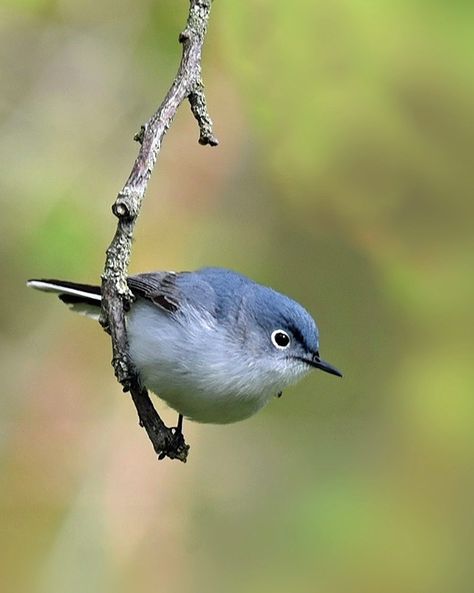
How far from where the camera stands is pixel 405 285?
3615 millimetres

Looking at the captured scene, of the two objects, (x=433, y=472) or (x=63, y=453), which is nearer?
(x=63, y=453)

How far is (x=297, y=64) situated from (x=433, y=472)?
4.99ft

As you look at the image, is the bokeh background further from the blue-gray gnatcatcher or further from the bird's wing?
the blue-gray gnatcatcher

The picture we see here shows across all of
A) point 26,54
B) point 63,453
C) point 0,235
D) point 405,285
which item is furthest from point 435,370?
point 26,54

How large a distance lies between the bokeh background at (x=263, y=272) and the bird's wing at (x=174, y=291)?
662mm

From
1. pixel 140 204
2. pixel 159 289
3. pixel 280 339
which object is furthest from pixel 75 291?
pixel 140 204

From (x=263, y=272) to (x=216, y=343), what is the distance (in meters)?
1.02

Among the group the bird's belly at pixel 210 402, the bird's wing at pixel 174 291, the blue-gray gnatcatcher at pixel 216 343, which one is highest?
the bird's wing at pixel 174 291

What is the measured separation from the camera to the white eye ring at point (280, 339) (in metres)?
2.59

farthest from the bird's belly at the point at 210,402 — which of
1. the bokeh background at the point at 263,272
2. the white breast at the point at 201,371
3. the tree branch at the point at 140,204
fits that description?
the bokeh background at the point at 263,272

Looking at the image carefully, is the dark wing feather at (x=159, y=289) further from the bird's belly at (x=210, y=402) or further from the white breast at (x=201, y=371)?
the bird's belly at (x=210, y=402)

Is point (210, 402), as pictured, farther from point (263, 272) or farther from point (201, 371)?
point (263, 272)

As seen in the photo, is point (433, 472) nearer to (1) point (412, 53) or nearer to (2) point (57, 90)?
(1) point (412, 53)

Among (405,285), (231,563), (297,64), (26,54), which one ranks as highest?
(297,64)
